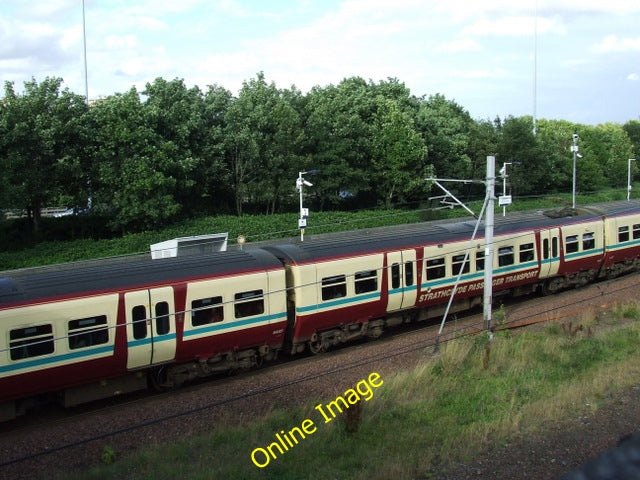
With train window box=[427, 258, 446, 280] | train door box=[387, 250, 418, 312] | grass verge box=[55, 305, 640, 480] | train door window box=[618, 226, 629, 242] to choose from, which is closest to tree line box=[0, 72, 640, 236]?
train door window box=[618, 226, 629, 242]

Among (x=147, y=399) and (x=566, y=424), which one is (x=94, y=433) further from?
(x=566, y=424)

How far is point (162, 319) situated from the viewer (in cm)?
1241

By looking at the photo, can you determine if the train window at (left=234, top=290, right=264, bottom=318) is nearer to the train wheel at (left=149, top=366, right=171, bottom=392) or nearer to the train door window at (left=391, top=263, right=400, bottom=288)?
the train wheel at (left=149, top=366, right=171, bottom=392)

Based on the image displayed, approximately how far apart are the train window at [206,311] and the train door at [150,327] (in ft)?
1.57

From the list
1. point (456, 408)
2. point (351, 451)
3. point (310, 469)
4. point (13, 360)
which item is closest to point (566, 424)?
point (456, 408)

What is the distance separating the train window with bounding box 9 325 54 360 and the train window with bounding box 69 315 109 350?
393mm

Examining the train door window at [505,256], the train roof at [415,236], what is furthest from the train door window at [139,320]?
the train door window at [505,256]

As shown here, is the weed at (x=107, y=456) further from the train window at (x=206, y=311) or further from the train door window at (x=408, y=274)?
the train door window at (x=408, y=274)

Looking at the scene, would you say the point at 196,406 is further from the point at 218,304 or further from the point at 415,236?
the point at 415,236

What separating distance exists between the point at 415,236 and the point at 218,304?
6.62m

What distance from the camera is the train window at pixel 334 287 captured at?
583 inches

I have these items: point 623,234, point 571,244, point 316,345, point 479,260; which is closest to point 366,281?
point 316,345

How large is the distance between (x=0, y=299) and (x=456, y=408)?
8.30m

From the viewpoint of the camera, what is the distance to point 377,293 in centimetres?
1585
